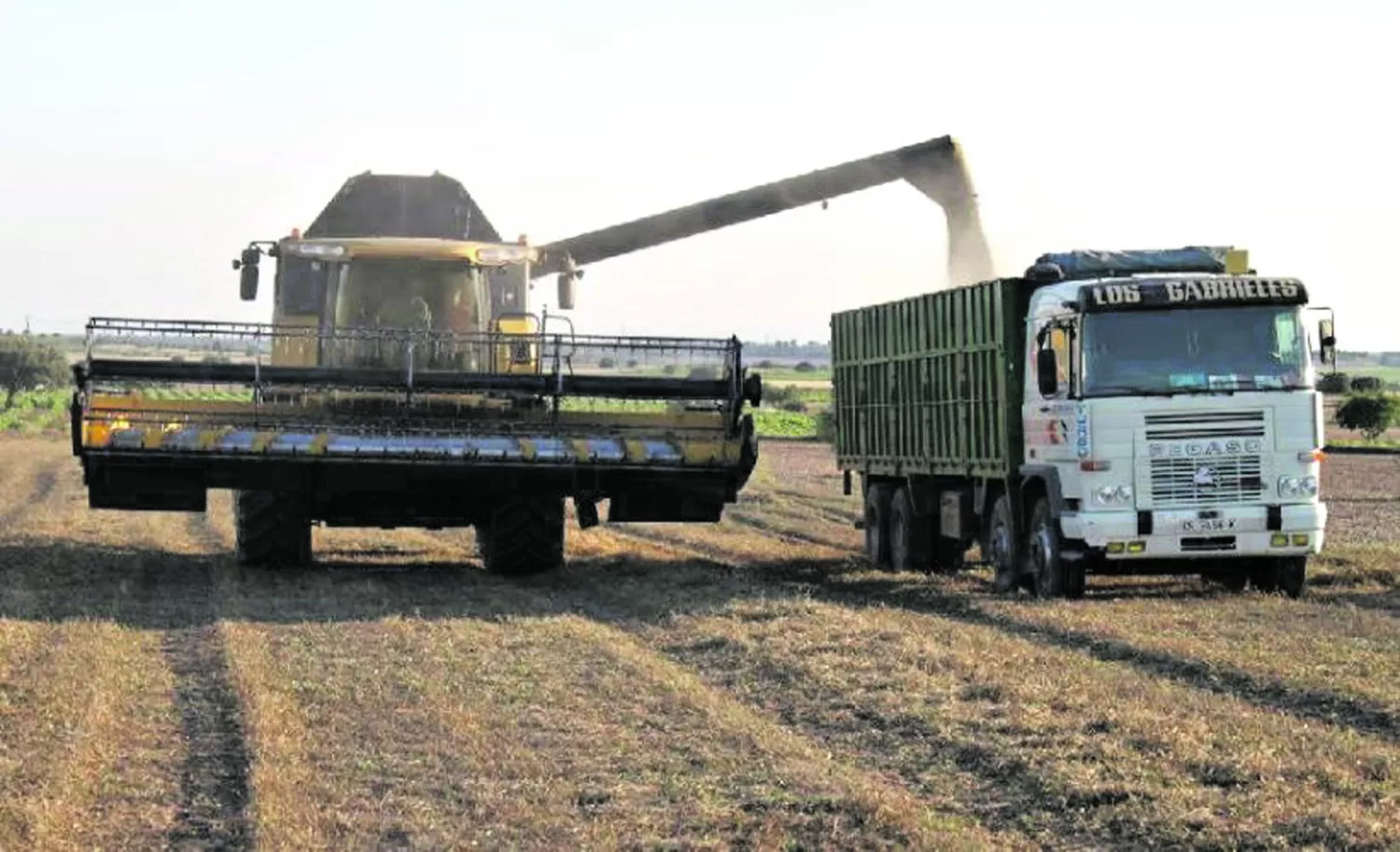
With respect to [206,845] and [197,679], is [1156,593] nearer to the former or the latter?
[197,679]

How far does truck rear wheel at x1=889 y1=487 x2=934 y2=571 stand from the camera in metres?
23.5

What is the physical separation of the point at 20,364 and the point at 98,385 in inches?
4031

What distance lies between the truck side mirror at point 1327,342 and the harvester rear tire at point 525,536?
7327mm

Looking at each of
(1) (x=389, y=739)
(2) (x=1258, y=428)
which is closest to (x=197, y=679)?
(1) (x=389, y=739)

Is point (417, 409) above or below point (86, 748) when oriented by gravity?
above

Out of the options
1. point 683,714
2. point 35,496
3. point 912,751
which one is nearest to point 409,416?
point 683,714

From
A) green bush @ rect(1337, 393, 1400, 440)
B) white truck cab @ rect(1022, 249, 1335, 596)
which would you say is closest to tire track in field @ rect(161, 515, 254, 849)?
white truck cab @ rect(1022, 249, 1335, 596)

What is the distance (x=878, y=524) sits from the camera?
990 inches

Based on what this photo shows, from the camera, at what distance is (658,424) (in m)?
21.0

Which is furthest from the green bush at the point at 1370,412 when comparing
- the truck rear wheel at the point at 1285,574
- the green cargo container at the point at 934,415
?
the truck rear wheel at the point at 1285,574

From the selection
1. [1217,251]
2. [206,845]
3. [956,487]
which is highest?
[1217,251]

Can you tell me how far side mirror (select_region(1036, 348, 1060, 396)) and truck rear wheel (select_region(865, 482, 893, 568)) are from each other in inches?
239

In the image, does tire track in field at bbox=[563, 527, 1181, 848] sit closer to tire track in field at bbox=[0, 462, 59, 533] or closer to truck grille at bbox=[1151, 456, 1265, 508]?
truck grille at bbox=[1151, 456, 1265, 508]

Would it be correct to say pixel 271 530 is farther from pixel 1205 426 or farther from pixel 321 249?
pixel 1205 426
